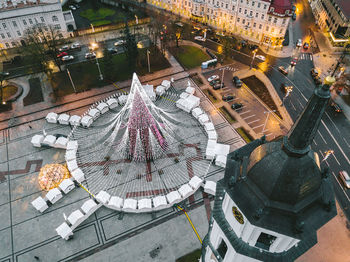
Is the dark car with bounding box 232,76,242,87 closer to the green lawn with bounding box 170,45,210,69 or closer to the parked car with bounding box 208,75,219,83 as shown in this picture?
the parked car with bounding box 208,75,219,83

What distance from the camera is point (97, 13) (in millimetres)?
100875

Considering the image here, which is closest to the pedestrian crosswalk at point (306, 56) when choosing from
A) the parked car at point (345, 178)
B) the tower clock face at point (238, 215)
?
the parked car at point (345, 178)

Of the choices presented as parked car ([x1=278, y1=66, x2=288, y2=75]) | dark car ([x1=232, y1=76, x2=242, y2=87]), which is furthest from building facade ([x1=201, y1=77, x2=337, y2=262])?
parked car ([x1=278, y1=66, x2=288, y2=75])

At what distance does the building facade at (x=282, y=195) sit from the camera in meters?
15.7

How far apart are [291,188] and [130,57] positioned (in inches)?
2516

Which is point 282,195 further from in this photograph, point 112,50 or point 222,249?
point 112,50

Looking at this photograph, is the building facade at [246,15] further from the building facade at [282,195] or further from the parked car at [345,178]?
the building facade at [282,195]

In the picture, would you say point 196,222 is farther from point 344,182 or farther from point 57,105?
point 57,105

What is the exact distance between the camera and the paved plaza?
4275 centimetres

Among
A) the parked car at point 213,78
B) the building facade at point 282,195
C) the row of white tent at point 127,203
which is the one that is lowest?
the row of white tent at point 127,203

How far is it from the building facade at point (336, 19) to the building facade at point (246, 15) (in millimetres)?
16286

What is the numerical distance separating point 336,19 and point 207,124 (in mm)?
57600

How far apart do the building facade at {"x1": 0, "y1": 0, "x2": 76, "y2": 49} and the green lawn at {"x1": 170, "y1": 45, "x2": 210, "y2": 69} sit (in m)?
33.5

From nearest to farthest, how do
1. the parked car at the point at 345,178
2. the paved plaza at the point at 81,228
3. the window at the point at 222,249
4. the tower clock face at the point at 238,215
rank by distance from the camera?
1. the tower clock face at the point at 238,215
2. the window at the point at 222,249
3. the paved plaza at the point at 81,228
4. the parked car at the point at 345,178
